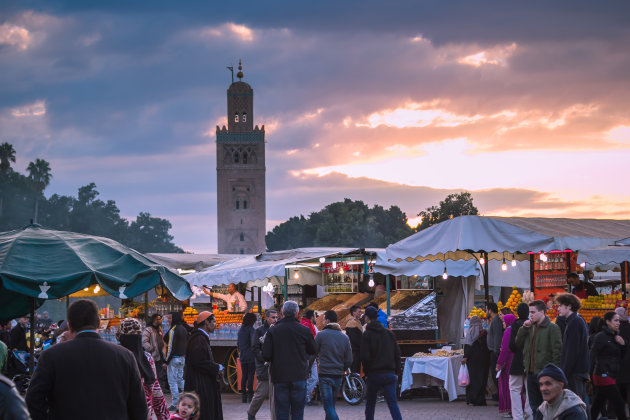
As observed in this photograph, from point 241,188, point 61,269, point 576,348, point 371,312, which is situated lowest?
point 576,348

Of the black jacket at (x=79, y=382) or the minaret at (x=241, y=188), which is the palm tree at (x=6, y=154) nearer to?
the minaret at (x=241, y=188)

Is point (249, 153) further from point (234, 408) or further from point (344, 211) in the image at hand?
point (234, 408)

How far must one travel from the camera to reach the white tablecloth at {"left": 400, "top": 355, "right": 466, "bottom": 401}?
49.8 feet

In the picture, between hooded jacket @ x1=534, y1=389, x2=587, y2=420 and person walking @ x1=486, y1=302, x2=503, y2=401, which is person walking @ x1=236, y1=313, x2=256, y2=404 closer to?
person walking @ x1=486, y1=302, x2=503, y2=401

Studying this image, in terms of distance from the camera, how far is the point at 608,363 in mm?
10391

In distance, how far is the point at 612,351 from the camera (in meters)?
10.5

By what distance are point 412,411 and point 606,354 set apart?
169 inches

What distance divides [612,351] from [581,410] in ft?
17.7

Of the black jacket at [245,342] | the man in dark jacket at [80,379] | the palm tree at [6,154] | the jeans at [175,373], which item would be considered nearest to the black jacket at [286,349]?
the man in dark jacket at [80,379]

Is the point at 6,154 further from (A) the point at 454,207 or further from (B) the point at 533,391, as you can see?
(B) the point at 533,391

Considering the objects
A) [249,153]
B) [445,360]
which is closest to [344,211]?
[249,153]

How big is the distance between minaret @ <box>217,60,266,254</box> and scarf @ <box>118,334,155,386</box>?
330 feet

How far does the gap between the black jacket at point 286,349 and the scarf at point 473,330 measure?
5736 mm

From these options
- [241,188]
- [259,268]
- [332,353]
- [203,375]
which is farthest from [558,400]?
[241,188]
